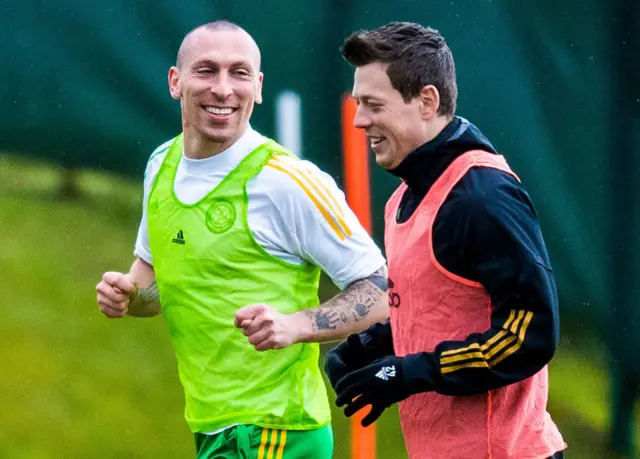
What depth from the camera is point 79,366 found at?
500cm

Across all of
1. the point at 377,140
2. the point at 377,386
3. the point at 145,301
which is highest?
the point at 377,140

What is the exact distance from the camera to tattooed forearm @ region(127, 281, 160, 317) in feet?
12.7

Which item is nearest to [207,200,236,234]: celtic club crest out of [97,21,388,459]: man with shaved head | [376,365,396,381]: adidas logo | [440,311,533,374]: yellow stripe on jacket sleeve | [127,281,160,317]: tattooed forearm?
[97,21,388,459]: man with shaved head

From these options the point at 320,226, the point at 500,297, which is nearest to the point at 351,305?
the point at 320,226

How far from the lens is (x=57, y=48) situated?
4.94m

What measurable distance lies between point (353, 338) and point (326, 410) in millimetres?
517

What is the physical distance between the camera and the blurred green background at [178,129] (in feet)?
16.2

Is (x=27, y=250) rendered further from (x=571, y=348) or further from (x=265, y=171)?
(x=571, y=348)

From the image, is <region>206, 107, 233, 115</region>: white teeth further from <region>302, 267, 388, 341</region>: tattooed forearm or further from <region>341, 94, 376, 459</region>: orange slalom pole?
<region>341, 94, 376, 459</region>: orange slalom pole

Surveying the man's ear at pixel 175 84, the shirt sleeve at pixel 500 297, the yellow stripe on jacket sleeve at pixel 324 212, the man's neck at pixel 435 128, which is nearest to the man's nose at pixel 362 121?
the man's neck at pixel 435 128

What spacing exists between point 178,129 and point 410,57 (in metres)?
2.08

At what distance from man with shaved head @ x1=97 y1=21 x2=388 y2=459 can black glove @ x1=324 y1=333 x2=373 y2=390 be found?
8.4 inches

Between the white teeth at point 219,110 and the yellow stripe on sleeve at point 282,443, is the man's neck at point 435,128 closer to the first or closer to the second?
the white teeth at point 219,110

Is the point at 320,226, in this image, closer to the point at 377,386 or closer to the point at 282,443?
the point at 282,443
